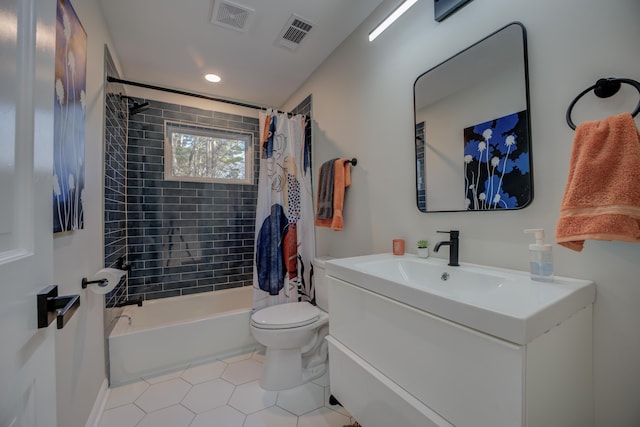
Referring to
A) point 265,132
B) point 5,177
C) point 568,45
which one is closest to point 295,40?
point 265,132

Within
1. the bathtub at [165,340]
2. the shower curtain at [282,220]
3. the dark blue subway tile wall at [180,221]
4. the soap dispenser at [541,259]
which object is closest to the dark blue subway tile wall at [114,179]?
the dark blue subway tile wall at [180,221]

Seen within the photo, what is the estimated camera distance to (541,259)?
88 centimetres

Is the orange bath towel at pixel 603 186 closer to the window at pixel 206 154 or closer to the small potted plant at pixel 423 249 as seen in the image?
the small potted plant at pixel 423 249

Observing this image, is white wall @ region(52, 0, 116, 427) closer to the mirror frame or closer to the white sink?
the white sink

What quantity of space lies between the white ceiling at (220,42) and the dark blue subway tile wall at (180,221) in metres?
0.41

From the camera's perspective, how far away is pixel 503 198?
1.07 meters

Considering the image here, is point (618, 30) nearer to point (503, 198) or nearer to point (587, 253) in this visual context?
point (503, 198)

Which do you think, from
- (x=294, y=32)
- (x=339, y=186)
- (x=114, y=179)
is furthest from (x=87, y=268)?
(x=294, y=32)

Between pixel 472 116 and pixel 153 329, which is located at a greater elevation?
pixel 472 116

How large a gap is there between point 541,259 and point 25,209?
1382 millimetres

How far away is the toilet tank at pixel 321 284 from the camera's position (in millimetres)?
1981

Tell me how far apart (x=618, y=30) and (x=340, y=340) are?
1.51m

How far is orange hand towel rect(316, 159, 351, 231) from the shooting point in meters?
1.91

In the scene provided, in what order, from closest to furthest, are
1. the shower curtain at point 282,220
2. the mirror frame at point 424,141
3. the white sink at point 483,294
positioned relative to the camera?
the white sink at point 483,294, the mirror frame at point 424,141, the shower curtain at point 282,220
